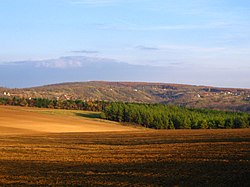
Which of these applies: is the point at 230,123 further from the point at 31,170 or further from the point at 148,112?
the point at 31,170

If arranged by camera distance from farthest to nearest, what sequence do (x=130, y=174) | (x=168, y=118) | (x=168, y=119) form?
1. (x=168, y=118)
2. (x=168, y=119)
3. (x=130, y=174)

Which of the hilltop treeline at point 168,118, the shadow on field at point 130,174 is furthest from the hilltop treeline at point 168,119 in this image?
the shadow on field at point 130,174

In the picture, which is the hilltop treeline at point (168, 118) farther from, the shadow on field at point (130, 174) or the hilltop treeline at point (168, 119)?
the shadow on field at point (130, 174)

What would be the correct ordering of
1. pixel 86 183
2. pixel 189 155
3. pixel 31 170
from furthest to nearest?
pixel 189 155 → pixel 31 170 → pixel 86 183

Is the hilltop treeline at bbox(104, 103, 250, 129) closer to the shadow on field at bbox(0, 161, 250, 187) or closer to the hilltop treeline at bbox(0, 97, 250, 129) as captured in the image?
the hilltop treeline at bbox(0, 97, 250, 129)

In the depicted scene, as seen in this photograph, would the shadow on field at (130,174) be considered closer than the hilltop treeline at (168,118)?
Yes

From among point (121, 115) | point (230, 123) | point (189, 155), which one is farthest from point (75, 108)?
point (189, 155)

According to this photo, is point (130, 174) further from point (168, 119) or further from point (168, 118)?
point (168, 118)

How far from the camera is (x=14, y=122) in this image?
3253 inches

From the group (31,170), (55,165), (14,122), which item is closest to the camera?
(31,170)

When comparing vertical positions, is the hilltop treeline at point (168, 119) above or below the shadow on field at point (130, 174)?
below

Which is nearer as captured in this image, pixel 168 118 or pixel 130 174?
pixel 130 174

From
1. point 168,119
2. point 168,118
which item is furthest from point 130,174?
point 168,118

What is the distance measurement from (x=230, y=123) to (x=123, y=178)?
314 ft
